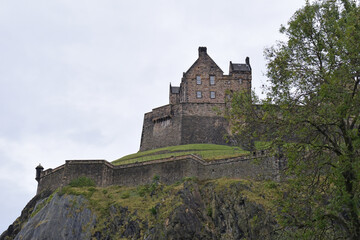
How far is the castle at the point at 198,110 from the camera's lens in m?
65.9

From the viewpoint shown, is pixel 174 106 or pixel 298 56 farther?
pixel 174 106

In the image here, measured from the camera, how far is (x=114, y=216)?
44.6 metres

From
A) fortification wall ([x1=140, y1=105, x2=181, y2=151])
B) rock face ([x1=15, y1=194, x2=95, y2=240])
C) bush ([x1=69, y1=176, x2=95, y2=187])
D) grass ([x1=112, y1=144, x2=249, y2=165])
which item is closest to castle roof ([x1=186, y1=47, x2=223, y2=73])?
fortification wall ([x1=140, y1=105, x2=181, y2=151])

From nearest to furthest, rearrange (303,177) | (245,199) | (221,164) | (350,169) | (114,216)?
(350,169)
(303,177)
(245,199)
(114,216)
(221,164)

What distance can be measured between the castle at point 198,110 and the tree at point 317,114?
44229 mm

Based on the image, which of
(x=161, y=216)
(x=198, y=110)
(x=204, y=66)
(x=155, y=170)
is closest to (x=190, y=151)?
(x=155, y=170)

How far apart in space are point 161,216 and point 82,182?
1300cm

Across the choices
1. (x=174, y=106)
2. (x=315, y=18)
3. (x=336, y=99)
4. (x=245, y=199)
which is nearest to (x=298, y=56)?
(x=315, y=18)

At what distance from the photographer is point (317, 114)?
18234 mm

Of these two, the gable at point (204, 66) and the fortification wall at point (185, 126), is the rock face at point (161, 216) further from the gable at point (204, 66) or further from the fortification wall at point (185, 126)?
the gable at point (204, 66)

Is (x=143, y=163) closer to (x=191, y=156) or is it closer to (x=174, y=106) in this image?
(x=191, y=156)

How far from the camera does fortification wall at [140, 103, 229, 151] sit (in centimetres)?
6550

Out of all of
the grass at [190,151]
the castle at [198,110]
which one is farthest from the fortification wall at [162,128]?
the grass at [190,151]

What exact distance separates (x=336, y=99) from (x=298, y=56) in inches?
144
